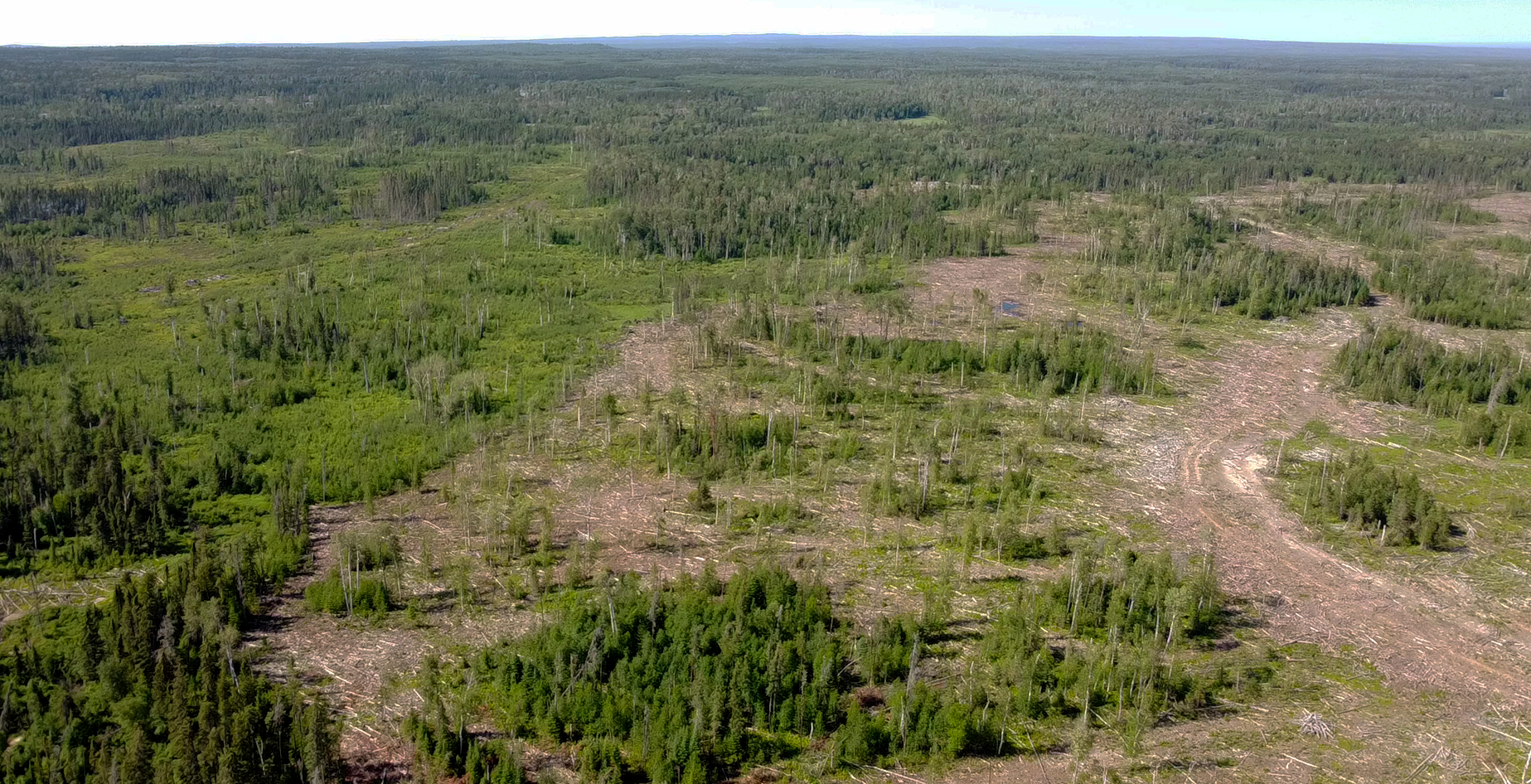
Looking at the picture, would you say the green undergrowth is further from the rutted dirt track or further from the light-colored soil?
the rutted dirt track

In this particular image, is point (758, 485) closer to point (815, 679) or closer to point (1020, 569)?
point (1020, 569)

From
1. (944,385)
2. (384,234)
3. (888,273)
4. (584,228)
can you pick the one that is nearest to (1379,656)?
(944,385)

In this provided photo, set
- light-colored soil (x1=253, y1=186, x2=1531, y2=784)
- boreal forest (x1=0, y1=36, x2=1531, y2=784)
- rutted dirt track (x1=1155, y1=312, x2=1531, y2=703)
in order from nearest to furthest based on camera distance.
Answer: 1. boreal forest (x1=0, y1=36, x2=1531, y2=784)
2. light-colored soil (x1=253, y1=186, x2=1531, y2=784)
3. rutted dirt track (x1=1155, y1=312, x2=1531, y2=703)

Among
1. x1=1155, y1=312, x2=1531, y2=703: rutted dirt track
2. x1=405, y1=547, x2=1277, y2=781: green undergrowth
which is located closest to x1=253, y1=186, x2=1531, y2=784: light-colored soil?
x1=1155, y1=312, x2=1531, y2=703: rutted dirt track

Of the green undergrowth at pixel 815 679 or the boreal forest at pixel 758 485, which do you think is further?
the boreal forest at pixel 758 485

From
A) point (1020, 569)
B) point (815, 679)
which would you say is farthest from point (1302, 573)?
point (815, 679)

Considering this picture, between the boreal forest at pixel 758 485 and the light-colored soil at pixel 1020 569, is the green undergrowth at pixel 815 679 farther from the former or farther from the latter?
the light-colored soil at pixel 1020 569

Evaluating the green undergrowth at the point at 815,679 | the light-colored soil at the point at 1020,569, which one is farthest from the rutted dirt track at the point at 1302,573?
the green undergrowth at the point at 815,679

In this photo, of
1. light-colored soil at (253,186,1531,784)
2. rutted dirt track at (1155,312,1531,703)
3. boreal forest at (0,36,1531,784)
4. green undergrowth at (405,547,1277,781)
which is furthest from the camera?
rutted dirt track at (1155,312,1531,703)

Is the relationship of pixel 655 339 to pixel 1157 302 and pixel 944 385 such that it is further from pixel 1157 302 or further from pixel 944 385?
pixel 1157 302

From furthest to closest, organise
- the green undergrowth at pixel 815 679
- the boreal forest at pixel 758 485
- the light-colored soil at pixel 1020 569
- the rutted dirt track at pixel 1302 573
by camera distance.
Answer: the rutted dirt track at pixel 1302 573, the light-colored soil at pixel 1020 569, the boreal forest at pixel 758 485, the green undergrowth at pixel 815 679
